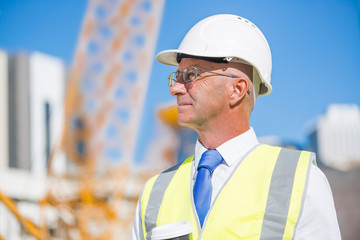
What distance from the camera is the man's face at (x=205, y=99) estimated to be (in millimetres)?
1510

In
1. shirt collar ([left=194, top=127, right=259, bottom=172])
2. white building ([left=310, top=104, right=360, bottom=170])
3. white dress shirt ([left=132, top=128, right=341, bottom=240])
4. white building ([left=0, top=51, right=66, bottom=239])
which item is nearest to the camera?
white dress shirt ([left=132, top=128, right=341, bottom=240])

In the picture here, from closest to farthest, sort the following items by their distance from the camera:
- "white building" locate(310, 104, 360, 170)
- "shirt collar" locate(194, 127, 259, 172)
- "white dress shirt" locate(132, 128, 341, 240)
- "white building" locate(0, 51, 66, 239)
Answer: "white dress shirt" locate(132, 128, 341, 240), "shirt collar" locate(194, 127, 259, 172), "white building" locate(0, 51, 66, 239), "white building" locate(310, 104, 360, 170)

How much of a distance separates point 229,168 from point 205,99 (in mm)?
223

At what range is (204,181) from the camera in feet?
4.73

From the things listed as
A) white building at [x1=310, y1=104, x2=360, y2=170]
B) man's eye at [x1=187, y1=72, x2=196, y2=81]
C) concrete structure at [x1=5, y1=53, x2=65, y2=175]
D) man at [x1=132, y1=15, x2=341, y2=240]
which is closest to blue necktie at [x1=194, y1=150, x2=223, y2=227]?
man at [x1=132, y1=15, x2=341, y2=240]

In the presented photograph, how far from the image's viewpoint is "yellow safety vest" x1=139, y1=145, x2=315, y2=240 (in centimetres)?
128

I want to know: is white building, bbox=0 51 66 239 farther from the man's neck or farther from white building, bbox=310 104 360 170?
white building, bbox=310 104 360 170

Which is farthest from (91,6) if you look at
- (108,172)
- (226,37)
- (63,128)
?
(226,37)

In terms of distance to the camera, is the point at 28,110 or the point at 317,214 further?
the point at 28,110

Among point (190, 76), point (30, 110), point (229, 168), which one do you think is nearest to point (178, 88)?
point (190, 76)

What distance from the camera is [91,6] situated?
21891mm

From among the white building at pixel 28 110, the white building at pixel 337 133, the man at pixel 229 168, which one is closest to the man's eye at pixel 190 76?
the man at pixel 229 168

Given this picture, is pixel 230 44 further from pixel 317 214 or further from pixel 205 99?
pixel 317 214

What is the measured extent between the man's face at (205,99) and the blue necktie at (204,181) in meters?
0.11
